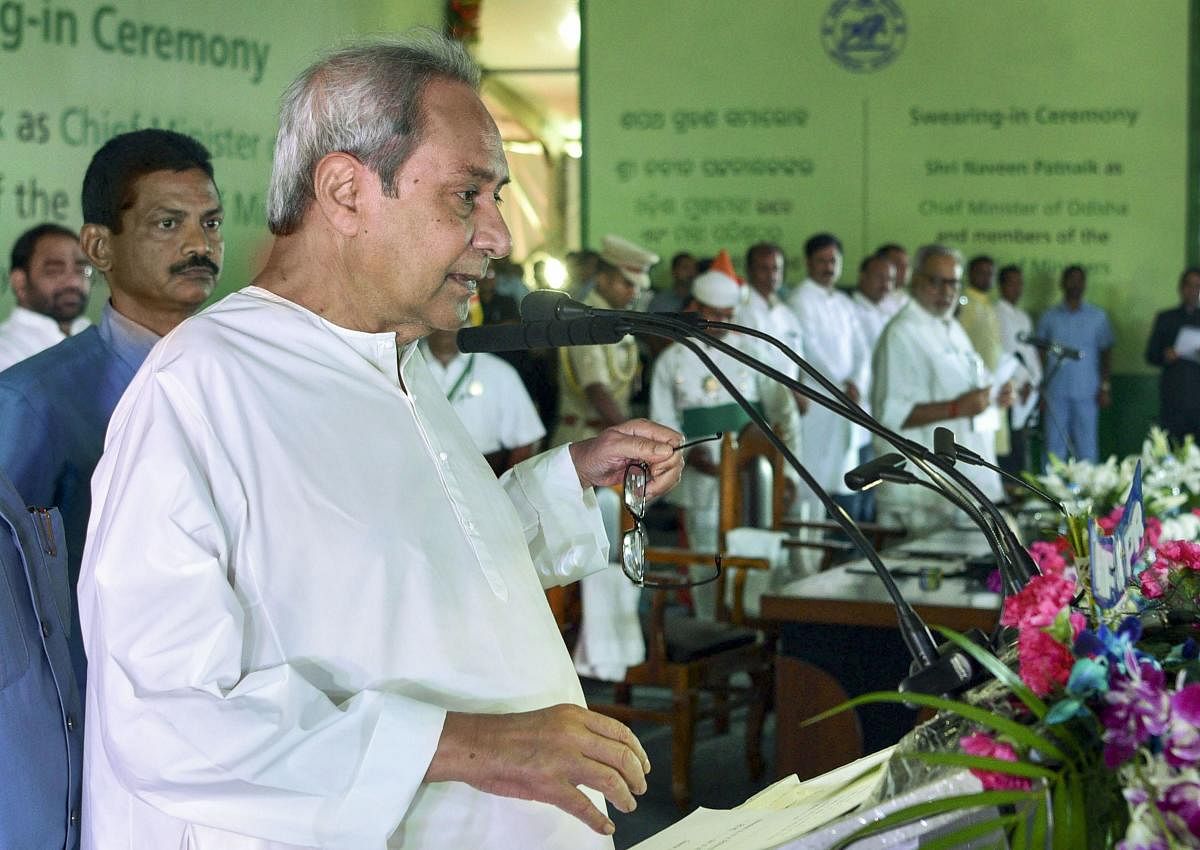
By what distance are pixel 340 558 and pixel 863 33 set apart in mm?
9516

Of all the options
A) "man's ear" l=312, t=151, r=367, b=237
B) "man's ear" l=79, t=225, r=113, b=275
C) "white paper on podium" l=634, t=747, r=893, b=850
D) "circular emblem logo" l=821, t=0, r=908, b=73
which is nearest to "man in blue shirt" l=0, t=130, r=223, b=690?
"man's ear" l=79, t=225, r=113, b=275

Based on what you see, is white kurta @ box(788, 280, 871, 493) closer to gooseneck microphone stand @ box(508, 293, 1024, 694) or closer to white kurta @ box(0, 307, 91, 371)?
white kurta @ box(0, 307, 91, 371)

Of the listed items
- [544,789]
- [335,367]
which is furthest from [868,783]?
[335,367]

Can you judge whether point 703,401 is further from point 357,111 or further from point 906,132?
point 906,132

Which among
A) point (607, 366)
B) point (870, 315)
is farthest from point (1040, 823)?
point (870, 315)

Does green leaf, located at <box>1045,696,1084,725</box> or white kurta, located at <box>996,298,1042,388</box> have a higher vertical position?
white kurta, located at <box>996,298,1042,388</box>

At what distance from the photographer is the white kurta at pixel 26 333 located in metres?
4.65

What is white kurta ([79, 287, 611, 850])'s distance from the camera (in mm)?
1249

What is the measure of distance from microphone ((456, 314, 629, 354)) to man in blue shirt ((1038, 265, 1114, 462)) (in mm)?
8694

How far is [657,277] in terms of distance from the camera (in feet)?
33.4

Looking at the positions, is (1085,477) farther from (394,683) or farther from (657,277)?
(657,277)

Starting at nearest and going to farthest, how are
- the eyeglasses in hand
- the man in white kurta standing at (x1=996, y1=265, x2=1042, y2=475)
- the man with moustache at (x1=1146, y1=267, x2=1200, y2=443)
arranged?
the eyeglasses in hand
the man in white kurta standing at (x1=996, y1=265, x2=1042, y2=475)
the man with moustache at (x1=1146, y1=267, x2=1200, y2=443)

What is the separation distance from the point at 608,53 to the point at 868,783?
9.48 m

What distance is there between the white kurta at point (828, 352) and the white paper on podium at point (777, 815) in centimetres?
644
